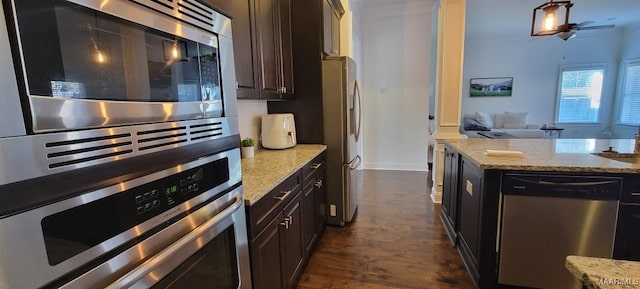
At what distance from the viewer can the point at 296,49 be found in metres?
2.72

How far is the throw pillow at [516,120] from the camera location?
23.8 feet

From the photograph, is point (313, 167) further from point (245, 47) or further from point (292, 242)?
point (245, 47)

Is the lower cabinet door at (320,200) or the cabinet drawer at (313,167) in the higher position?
the cabinet drawer at (313,167)

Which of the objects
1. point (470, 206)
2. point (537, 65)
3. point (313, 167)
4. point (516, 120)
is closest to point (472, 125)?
point (516, 120)

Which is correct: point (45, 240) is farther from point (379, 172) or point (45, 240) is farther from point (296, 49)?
point (379, 172)

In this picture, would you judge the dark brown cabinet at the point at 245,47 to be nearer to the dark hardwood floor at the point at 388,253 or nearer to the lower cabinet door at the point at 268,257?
the lower cabinet door at the point at 268,257

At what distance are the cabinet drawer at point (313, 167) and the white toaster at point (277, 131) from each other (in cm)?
30

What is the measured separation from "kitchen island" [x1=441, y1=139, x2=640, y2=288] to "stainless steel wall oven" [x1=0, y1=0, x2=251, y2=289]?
5.50 ft

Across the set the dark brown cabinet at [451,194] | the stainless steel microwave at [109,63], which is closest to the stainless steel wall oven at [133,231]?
the stainless steel microwave at [109,63]

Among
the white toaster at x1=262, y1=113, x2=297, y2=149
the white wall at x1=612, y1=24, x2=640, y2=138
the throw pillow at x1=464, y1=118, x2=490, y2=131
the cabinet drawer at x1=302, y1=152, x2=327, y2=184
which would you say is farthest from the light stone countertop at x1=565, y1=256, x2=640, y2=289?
the white wall at x1=612, y1=24, x2=640, y2=138

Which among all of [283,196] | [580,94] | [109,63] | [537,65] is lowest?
[283,196]

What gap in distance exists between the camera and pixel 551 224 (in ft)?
5.84

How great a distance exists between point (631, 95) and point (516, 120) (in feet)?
7.83

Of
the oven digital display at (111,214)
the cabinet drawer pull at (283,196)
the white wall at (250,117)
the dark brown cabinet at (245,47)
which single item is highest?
the dark brown cabinet at (245,47)
